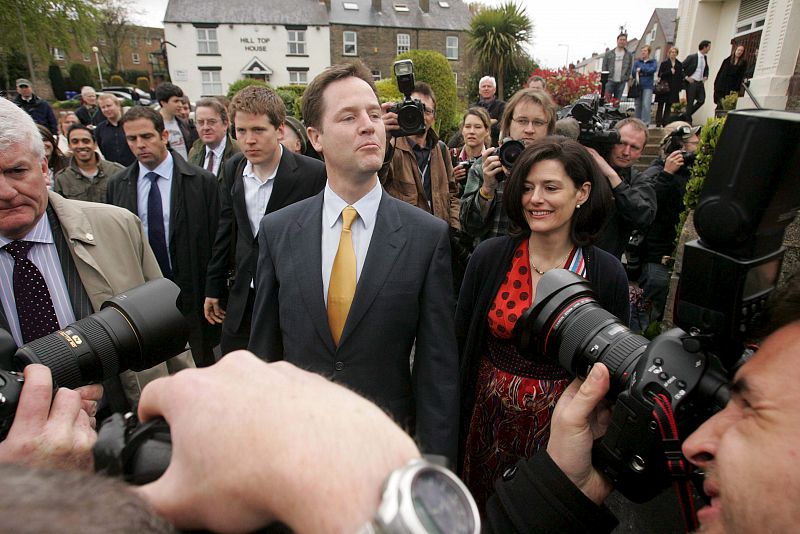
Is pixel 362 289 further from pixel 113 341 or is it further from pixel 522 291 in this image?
pixel 113 341

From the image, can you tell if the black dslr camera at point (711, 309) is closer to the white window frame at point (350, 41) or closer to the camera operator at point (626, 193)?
the camera operator at point (626, 193)

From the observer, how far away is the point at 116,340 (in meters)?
1.33

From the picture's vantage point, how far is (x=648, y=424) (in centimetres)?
114

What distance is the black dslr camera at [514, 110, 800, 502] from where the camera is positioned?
97 centimetres

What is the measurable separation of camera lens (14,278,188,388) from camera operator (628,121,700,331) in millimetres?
3805

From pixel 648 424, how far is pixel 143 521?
110cm

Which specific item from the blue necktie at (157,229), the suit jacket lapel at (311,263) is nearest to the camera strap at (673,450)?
the suit jacket lapel at (311,263)

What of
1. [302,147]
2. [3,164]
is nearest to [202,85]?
[302,147]

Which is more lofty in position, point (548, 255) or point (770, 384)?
point (770, 384)

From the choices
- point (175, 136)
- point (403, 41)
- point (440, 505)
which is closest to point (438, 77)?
point (175, 136)

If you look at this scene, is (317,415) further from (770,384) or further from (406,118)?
(406,118)

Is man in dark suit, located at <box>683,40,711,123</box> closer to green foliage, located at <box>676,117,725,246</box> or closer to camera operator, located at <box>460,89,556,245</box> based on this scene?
green foliage, located at <box>676,117,725,246</box>

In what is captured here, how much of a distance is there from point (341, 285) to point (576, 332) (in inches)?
40.3

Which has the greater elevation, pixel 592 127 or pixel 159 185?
pixel 592 127
